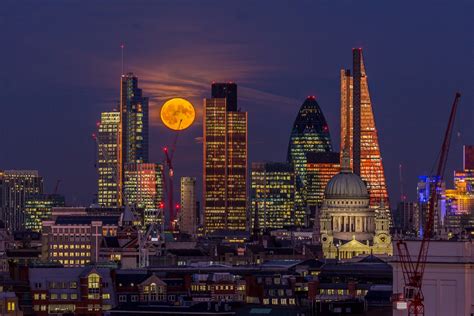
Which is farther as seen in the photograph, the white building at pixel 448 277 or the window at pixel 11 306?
the window at pixel 11 306

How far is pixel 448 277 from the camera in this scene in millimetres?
45250

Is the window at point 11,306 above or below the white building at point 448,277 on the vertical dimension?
below

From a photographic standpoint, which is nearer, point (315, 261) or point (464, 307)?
point (464, 307)

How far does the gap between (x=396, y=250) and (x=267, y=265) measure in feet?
419

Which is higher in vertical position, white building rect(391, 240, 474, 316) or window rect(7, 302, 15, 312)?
white building rect(391, 240, 474, 316)

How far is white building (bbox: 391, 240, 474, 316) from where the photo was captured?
45.0m

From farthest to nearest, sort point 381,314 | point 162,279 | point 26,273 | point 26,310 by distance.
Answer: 1. point 162,279
2. point 26,273
3. point 26,310
4. point 381,314

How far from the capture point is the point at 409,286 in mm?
46000

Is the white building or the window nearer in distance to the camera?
the white building

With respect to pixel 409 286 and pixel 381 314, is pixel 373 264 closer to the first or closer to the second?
pixel 381 314

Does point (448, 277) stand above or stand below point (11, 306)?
above

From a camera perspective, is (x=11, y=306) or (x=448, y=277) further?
(x=11, y=306)

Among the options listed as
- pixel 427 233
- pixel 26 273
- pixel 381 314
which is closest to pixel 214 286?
pixel 26 273

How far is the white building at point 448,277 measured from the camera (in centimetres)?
4500
